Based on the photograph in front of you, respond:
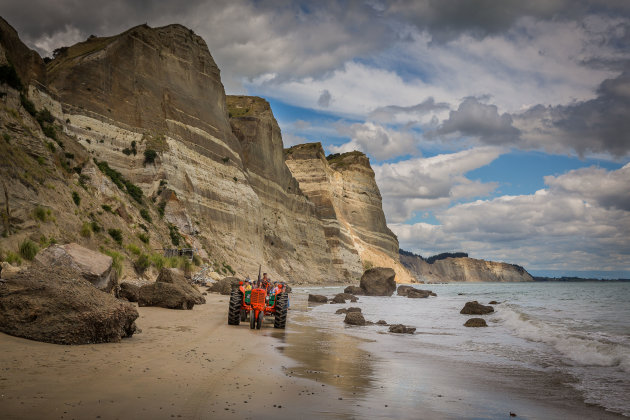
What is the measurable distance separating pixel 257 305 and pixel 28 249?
30.5 ft

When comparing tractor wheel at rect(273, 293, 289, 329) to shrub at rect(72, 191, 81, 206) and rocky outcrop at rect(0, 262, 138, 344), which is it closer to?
rocky outcrop at rect(0, 262, 138, 344)

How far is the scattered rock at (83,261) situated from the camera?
1106 centimetres

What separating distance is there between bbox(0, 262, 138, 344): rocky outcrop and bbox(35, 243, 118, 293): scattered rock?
3.81 meters

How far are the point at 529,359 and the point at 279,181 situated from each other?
6836 cm

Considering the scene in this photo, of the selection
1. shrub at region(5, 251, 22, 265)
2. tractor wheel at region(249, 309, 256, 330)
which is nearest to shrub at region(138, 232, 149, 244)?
shrub at region(5, 251, 22, 265)

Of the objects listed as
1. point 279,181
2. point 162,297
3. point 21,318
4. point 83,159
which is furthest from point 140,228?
point 279,181

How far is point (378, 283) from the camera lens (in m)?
43.0

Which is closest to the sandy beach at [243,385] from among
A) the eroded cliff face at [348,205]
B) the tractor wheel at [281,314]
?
the tractor wheel at [281,314]

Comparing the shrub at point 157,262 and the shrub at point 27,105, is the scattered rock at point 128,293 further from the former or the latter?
the shrub at point 27,105

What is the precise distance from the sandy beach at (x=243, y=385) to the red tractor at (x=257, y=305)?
12.3 feet

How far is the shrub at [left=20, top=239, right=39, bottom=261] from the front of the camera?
1565 cm

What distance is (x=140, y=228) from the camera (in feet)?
106

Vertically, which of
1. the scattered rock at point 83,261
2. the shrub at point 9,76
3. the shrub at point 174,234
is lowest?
the scattered rock at point 83,261

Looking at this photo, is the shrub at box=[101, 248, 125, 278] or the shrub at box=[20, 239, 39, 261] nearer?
the shrub at box=[20, 239, 39, 261]
